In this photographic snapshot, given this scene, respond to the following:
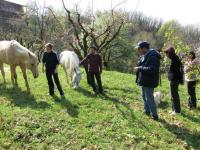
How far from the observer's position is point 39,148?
7.30 m

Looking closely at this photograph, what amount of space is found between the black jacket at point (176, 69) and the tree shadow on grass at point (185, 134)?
144 cm

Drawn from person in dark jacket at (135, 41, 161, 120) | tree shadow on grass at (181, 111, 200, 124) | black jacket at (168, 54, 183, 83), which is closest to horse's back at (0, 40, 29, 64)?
person in dark jacket at (135, 41, 161, 120)

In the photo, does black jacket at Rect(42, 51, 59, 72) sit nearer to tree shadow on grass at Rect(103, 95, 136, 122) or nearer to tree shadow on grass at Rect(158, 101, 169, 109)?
tree shadow on grass at Rect(103, 95, 136, 122)

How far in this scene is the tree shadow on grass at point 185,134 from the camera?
324 inches

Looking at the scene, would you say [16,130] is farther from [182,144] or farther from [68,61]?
[68,61]

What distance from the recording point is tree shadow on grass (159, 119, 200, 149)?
8238 mm

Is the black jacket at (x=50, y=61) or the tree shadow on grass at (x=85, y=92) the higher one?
the black jacket at (x=50, y=61)

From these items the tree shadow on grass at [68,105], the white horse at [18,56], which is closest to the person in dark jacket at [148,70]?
the tree shadow on grass at [68,105]

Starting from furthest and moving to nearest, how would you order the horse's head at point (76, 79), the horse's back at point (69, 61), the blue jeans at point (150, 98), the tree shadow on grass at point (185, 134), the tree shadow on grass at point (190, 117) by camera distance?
the horse's back at point (69, 61) < the horse's head at point (76, 79) < the tree shadow on grass at point (190, 117) < the blue jeans at point (150, 98) < the tree shadow on grass at point (185, 134)

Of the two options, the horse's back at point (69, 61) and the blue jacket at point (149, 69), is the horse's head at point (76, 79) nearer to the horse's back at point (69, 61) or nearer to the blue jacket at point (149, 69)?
the horse's back at point (69, 61)

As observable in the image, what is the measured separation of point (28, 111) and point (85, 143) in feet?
8.28

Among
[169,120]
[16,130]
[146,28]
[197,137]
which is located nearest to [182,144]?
[197,137]

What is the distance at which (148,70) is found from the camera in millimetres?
8656

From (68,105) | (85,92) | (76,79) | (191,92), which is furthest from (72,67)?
(191,92)
